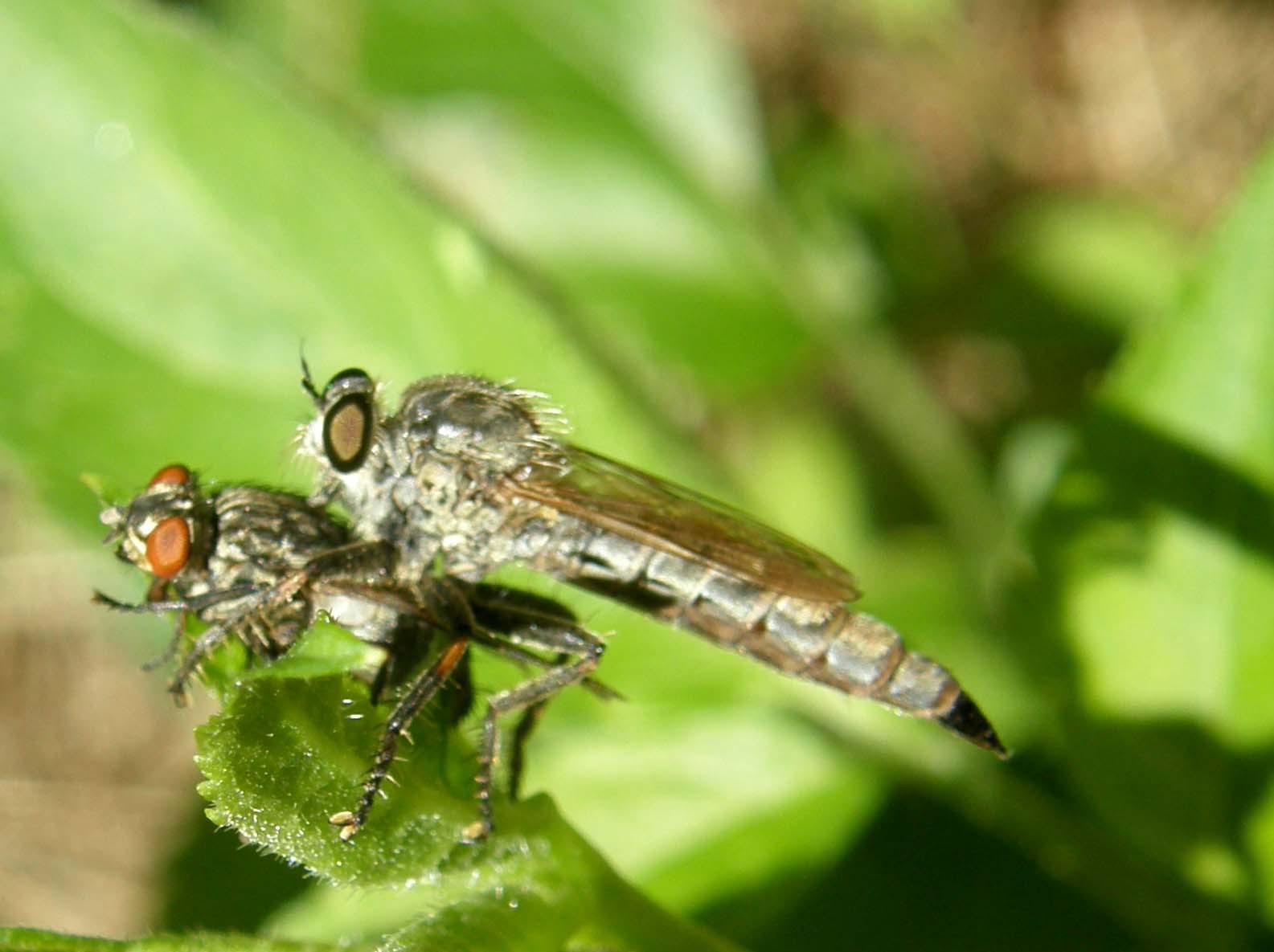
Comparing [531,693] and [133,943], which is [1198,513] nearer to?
[531,693]

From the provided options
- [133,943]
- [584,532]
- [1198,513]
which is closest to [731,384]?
[584,532]

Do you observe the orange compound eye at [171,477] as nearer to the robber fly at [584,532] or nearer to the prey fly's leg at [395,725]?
the robber fly at [584,532]

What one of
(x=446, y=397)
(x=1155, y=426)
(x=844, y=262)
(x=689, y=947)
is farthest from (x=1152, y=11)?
(x=689, y=947)

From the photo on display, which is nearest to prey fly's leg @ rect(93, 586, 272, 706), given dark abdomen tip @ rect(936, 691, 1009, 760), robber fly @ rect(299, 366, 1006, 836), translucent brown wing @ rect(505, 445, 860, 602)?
robber fly @ rect(299, 366, 1006, 836)

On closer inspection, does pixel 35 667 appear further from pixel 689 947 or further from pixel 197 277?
pixel 689 947

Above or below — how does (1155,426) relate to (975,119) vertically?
below

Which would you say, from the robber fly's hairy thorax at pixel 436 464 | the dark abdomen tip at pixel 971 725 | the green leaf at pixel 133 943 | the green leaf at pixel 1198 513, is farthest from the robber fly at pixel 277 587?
the green leaf at pixel 1198 513

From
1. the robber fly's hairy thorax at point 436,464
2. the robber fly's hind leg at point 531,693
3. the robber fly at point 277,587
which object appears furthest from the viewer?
the robber fly's hairy thorax at point 436,464
